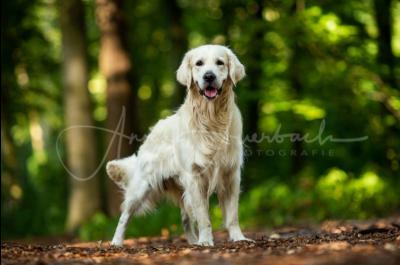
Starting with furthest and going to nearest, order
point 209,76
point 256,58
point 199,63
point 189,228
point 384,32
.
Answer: point 256,58
point 384,32
point 189,228
point 199,63
point 209,76

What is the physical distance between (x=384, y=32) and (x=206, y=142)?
33.0ft

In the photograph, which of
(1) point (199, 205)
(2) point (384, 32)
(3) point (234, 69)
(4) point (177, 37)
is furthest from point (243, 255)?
(4) point (177, 37)

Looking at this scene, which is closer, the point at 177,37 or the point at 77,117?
the point at 77,117

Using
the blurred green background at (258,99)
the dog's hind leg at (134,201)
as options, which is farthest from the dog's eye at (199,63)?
the blurred green background at (258,99)

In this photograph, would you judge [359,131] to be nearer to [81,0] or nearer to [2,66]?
[81,0]

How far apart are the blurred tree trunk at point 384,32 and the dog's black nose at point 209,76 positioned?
8.76m

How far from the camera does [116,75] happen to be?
12.7m

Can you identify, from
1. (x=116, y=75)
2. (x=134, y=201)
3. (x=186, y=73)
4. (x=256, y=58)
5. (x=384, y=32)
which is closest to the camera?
(x=186, y=73)

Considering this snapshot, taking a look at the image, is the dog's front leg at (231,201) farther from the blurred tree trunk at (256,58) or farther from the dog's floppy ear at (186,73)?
the blurred tree trunk at (256,58)

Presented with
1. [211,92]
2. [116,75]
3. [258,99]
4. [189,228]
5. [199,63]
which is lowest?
[189,228]

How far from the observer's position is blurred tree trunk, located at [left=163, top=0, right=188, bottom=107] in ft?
54.6

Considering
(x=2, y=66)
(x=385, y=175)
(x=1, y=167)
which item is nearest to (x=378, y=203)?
(x=385, y=175)

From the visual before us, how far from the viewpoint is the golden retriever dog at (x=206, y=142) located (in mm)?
7156

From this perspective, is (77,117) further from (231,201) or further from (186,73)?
(231,201)
